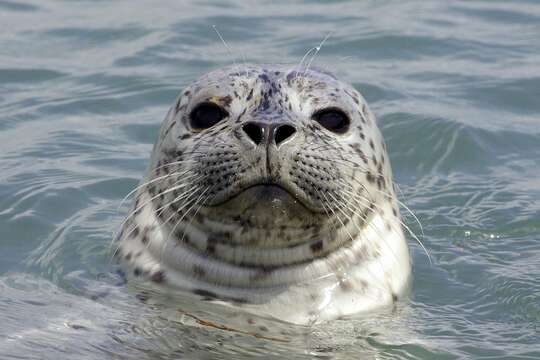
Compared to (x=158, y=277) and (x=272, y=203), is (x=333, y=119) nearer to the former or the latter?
(x=272, y=203)

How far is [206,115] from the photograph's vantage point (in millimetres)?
5805

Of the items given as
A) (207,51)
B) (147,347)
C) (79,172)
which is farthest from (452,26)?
(147,347)

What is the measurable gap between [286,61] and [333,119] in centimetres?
417

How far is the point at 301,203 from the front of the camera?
17.4 ft

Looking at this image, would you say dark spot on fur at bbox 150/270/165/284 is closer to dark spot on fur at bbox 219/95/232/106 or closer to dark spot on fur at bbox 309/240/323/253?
dark spot on fur at bbox 309/240/323/253

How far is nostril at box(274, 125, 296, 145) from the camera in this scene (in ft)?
17.0

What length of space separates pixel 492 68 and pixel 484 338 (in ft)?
14.9

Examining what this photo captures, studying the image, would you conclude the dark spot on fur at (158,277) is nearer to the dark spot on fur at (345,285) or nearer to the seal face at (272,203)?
the seal face at (272,203)

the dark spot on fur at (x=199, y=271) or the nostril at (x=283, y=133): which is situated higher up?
the nostril at (x=283, y=133)

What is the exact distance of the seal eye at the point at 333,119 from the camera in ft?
18.9

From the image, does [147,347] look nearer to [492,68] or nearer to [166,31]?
[492,68]

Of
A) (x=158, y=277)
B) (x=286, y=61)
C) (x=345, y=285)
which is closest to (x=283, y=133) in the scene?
(x=345, y=285)

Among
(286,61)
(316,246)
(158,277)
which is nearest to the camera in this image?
(316,246)

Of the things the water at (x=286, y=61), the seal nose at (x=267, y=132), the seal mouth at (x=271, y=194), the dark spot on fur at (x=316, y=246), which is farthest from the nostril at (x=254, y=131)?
the water at (x=286, y=61)
